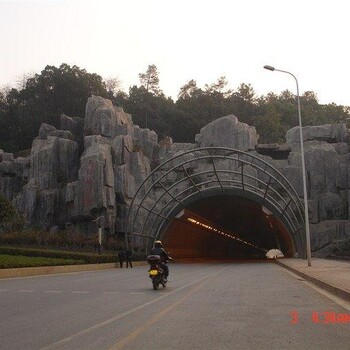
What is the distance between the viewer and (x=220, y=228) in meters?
64.2

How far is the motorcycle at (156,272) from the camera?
48.9 feet

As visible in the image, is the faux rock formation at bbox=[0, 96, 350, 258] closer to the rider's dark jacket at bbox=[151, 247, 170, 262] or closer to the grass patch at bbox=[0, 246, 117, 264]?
the grass patch at bbox=[0, 246, 117, 264]

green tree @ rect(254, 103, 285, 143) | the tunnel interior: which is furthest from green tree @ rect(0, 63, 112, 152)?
the tunnel interior

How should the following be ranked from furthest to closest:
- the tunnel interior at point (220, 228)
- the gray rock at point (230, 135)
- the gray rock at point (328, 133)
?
the gray rock at point (328, 133)
the gray rock at point (230, 135)
the tunnel interior at point (220, 228)

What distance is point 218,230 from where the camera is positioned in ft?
213

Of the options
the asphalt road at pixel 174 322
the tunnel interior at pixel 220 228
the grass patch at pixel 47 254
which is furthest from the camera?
the tunnel interior at pixel 220 228

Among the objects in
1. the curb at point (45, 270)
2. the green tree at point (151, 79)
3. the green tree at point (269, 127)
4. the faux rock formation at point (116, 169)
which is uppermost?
the green tree at point (151, 79)

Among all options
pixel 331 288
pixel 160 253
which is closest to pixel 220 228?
pixel 160 253

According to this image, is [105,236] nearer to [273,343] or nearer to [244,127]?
[244,127]
